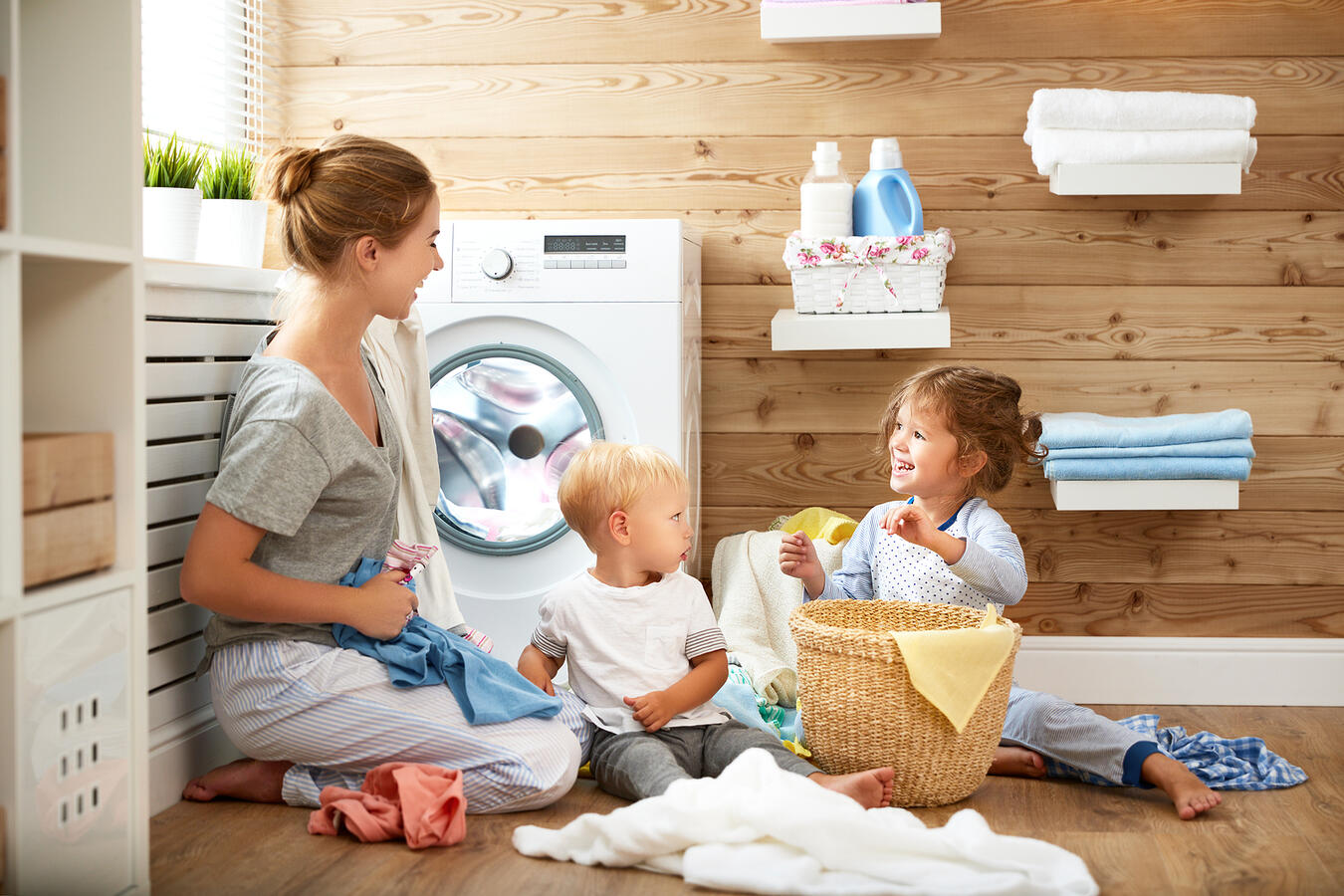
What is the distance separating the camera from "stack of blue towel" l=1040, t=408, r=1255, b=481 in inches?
86.7

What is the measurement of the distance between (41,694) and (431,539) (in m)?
0.85

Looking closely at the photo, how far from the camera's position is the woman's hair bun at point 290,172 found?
1.69 m

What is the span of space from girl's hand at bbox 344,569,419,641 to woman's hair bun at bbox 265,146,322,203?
0.54 meters

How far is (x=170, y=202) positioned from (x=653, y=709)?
1106 mm

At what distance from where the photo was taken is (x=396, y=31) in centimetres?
255

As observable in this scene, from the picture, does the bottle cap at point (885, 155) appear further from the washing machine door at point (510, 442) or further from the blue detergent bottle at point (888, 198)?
the washing machine door at point (510, 442)

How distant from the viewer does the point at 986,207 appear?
2.47 m

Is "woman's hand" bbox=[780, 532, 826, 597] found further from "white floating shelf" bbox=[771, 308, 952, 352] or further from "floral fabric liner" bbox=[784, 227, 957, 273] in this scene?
"floral fabric liner" bbox=[784, 227, 957, 273]

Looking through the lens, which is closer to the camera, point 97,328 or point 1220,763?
point 97,328

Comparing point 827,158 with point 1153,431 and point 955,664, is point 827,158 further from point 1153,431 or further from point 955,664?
point 955,664

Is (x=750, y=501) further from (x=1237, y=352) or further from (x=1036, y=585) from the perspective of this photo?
(x=1237, y=352)

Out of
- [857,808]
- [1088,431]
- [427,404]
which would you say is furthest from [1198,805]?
[427,404]

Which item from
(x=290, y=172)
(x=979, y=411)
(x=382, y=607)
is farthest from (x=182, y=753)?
(x=979, y=411)

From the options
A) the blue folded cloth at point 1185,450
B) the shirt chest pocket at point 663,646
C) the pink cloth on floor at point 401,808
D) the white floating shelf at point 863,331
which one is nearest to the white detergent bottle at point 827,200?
the white floating shelf at point 863,331
